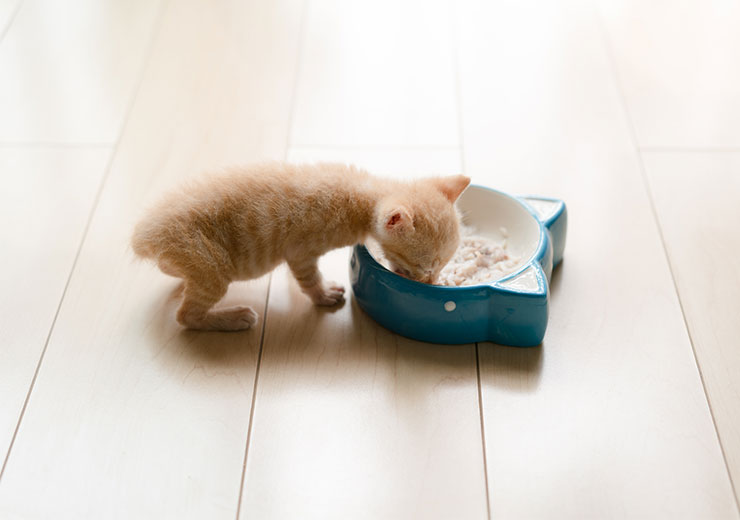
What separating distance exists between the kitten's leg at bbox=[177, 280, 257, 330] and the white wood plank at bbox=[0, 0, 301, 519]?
3cm

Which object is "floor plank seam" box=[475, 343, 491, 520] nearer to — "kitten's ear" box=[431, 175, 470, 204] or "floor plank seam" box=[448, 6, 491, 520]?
"floor plank seam" box=[448, 6, 491, 520]

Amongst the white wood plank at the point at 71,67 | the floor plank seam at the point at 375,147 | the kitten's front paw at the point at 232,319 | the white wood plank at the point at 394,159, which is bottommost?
the kitten's front paw at the point at 232,319

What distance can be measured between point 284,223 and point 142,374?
43 centimetres

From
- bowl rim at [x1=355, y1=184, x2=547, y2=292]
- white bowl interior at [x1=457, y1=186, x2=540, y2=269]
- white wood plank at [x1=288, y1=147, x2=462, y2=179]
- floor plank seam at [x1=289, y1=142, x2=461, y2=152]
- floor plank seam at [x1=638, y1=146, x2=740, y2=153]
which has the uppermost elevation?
floor plank seam at [x1=638, y1=146, x2=740, y2=153]

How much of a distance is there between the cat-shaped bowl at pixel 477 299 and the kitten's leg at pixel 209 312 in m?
0.25

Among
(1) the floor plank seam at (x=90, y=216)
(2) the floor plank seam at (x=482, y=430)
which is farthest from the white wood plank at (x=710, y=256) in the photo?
(1) the floor plank seam at (x=90, y=216)

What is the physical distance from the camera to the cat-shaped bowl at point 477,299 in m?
1.56

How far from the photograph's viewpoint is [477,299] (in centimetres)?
156

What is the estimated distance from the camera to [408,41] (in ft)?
8.39

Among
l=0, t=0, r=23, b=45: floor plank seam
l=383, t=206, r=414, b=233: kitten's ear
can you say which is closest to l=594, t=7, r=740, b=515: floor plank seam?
l=383, t=206, r=414, b=233: kitten's ear

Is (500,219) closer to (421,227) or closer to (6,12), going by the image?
(421,227)

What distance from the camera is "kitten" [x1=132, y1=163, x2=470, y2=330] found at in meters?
1.54

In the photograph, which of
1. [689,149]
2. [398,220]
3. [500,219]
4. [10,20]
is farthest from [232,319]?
[10,20]

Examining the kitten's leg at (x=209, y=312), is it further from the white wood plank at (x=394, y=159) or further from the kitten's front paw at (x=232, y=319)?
the white wood plank at (x=394, y=159)
